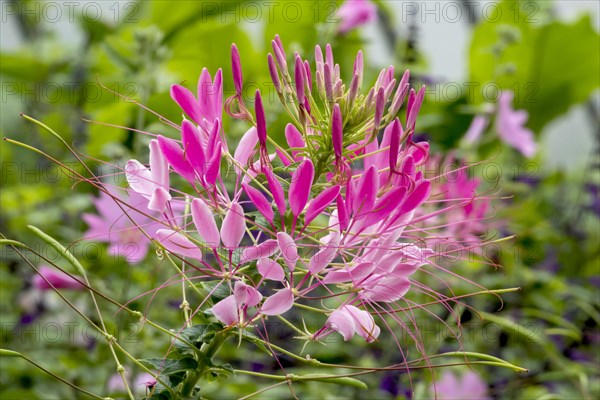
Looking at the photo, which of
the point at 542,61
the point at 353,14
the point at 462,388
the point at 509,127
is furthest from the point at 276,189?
the point at 542,61

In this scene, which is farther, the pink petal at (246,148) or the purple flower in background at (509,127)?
the purple flower in background at (509,127)

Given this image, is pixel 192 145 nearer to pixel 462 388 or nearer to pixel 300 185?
pixel 300 185

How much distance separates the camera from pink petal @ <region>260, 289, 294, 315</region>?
465 mm

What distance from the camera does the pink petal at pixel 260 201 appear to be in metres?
0.45

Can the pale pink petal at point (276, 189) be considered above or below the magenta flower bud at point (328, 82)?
below

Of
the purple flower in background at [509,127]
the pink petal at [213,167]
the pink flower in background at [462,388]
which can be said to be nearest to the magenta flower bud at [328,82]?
the pink petal at [213,167]

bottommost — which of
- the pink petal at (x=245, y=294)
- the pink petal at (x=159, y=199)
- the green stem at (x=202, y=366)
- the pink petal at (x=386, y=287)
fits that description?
the green stem at (x=202, y=366)

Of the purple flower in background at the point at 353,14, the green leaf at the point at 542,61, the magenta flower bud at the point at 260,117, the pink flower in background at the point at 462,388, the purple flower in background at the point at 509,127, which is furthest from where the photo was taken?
the green leaf at the point at 542,61

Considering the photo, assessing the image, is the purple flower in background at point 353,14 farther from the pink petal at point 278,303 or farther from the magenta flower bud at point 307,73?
the pink petal at point 278,303

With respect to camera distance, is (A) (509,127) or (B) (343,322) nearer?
(B) (343,322)

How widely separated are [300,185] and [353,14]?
0.85m

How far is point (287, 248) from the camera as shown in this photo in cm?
46

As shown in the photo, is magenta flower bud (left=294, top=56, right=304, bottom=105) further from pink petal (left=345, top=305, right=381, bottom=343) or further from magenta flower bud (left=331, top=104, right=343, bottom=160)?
pink petal (left=345, top=305, right=381, bottom=343)

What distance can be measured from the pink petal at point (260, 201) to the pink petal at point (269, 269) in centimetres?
3
